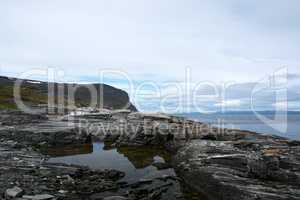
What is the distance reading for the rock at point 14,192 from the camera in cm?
2109

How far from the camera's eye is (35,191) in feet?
75.5

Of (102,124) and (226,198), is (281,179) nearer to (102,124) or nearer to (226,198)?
(226,198)

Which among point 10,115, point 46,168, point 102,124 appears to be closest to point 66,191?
point 46,168

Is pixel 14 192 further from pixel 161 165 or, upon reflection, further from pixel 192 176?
pixel 161 165

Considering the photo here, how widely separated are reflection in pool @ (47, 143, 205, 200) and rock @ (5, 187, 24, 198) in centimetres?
1053

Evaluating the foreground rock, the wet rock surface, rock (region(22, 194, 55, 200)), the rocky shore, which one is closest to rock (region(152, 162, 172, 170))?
the rocky shore

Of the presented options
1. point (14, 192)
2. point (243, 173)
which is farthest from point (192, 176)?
point (14, 192)

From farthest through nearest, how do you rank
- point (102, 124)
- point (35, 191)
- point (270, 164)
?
point (102, 124)
point (270, 164)
point (35, 191)

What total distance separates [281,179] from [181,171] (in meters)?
11.2

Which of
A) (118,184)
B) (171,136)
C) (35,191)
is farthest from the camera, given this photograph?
(171,136)

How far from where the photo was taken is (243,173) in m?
26.0

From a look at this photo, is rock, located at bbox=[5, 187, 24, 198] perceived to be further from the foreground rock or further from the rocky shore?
the foreground rock

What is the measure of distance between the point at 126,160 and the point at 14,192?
19.8 m

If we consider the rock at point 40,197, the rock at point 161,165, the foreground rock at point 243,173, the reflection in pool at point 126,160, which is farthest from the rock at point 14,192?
the rock at point 161,165
